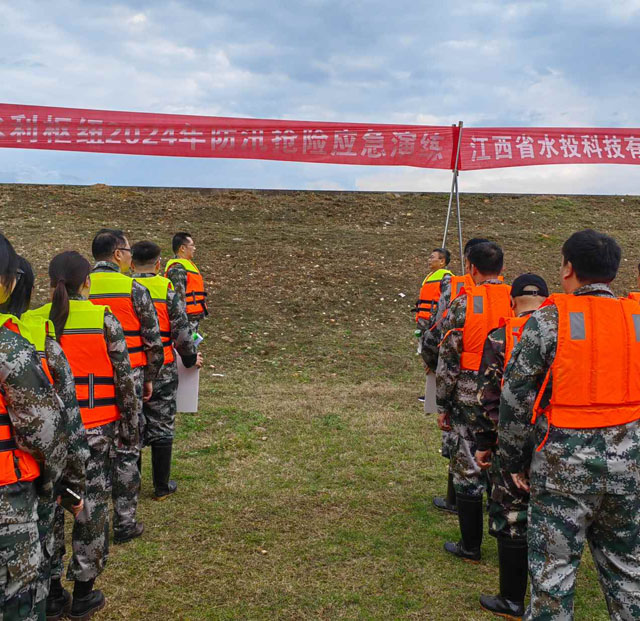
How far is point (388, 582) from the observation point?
11.2 ft

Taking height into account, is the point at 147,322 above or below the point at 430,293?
below

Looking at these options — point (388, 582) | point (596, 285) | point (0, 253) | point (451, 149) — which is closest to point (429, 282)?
point (451, 149)

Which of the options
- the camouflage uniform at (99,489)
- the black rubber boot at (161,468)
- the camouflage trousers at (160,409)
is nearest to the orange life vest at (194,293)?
the camouflage trousers at (160,409)

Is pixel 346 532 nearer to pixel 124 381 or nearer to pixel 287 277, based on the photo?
pixel 124 381

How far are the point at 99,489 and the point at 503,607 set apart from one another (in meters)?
2.24

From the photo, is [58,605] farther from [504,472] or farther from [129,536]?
[504,472]

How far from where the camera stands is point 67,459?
2.40m

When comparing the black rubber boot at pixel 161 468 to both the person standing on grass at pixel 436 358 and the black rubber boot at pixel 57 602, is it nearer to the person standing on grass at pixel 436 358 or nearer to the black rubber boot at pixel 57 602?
the black rubber boot at pixel 57 602

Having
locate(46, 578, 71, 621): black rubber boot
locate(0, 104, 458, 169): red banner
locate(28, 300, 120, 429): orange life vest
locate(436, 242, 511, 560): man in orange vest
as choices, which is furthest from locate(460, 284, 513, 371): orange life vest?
locate(0, 104, 458, 169): red banner

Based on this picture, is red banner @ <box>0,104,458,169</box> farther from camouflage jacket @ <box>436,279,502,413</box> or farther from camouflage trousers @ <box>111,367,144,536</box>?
camouflage trousers @ <box>111,367,144,536</box>

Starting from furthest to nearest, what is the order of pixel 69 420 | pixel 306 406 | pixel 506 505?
pixel 306 406, pixel 506 505, pixel 69 420

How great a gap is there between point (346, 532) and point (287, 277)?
8545mm

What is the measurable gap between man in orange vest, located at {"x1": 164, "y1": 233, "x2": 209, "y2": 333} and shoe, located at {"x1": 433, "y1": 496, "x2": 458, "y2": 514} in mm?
3135

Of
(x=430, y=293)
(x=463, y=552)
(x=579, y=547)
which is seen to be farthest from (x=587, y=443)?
(x=430, y=293)
